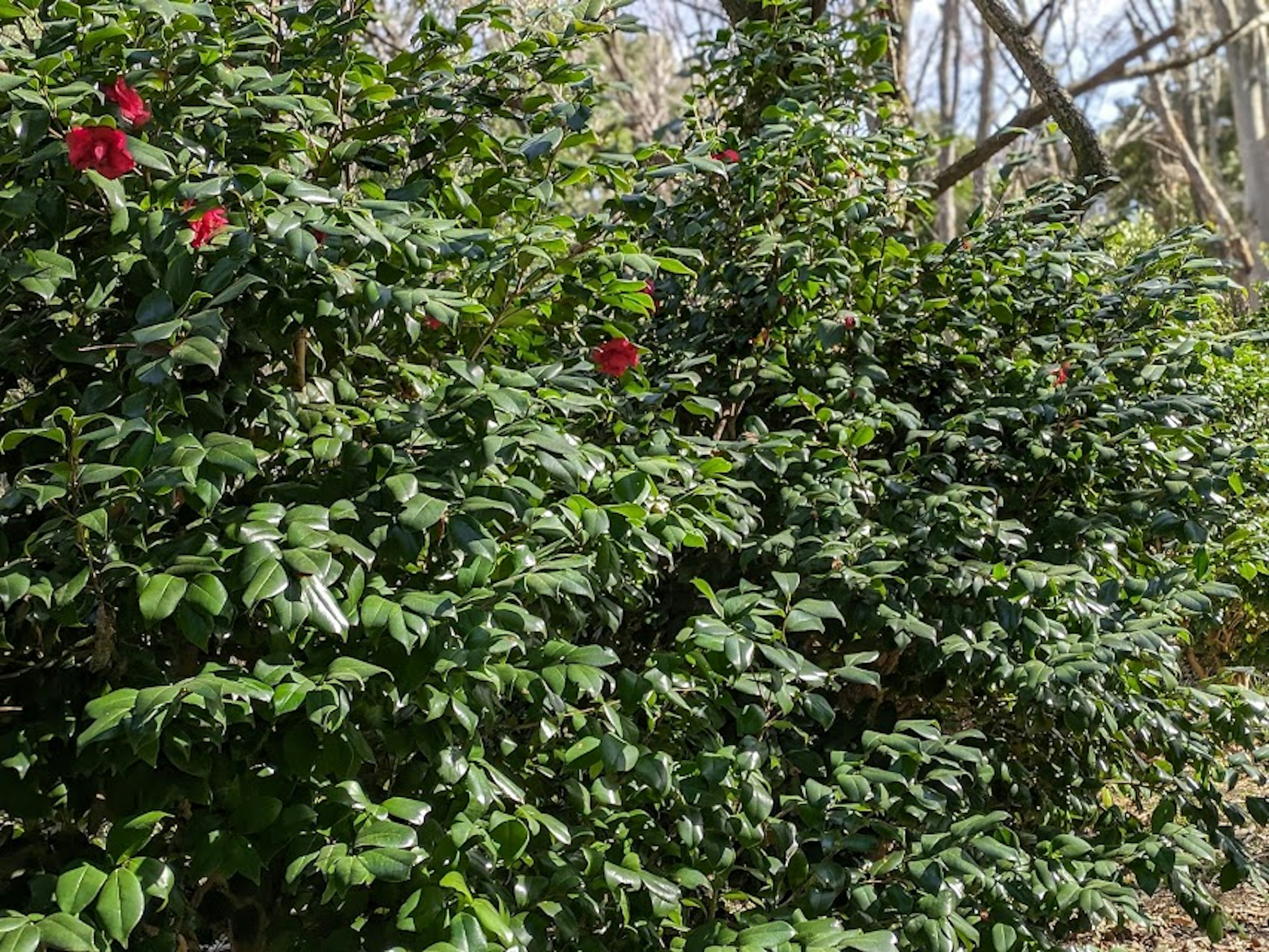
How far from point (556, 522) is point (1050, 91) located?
355 centimetres

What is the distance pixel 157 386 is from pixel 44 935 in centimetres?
71

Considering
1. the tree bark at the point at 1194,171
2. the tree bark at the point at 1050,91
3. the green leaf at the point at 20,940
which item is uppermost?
the tree bark at the point at 1194,171

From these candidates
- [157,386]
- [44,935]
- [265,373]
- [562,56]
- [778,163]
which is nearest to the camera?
[44,935]

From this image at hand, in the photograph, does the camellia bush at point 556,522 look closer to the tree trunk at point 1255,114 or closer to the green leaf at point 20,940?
the green leaf at point 20,940

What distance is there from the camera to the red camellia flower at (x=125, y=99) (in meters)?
1.91

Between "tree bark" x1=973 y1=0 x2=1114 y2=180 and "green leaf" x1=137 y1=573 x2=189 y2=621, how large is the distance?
3418 mm

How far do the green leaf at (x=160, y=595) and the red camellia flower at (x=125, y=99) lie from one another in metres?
0.74

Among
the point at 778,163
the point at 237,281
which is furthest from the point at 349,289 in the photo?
the point at 778,163

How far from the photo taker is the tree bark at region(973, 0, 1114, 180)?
4.54 m

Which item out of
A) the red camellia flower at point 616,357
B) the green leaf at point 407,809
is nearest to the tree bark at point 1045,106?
the red camellia flower at point 616,357

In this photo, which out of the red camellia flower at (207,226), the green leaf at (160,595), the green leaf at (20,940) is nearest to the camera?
the green leaf at (20,940)

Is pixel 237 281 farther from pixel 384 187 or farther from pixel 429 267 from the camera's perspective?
pixel 384 187

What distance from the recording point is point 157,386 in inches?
68.1

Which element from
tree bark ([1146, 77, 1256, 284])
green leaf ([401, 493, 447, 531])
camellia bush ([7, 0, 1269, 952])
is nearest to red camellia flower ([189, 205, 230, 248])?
camellia bush ([7, 0, 1269, 952])
